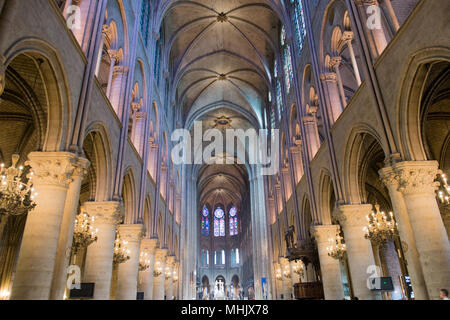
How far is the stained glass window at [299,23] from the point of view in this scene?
17000 millimetres

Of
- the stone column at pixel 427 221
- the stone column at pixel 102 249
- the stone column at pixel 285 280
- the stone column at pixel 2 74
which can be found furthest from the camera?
the stone column at pixel 285 280

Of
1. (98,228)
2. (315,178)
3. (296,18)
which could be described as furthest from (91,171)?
(296,18)

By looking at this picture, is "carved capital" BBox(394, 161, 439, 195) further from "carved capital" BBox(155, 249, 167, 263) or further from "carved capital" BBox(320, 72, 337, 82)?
"carved capital" BBox(155, 249, 167, 263)

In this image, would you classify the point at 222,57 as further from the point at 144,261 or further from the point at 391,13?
the point at 391,13

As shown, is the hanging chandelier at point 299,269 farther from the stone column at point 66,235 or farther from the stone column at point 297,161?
the stone column at point 66,235

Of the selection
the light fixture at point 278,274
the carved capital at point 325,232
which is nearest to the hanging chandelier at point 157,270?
the carved capital at point 325,232

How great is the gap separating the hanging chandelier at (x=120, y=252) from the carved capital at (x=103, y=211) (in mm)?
2079

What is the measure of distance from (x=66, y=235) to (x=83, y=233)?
2.26m

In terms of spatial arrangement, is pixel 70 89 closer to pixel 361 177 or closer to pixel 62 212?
pixel 62 212

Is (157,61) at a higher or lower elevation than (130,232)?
higher

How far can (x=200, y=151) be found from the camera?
40156mm

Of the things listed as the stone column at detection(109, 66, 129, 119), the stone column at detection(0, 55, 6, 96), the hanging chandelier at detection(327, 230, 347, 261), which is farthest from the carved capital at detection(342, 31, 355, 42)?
the stone column at detection(0, 55, 6, 96)

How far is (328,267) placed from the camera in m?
13.7

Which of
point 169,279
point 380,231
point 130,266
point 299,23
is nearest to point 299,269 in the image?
point 169,279
